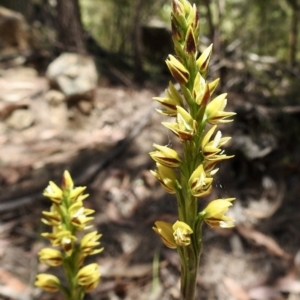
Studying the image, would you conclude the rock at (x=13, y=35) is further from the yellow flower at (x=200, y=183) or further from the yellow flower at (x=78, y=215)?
the yellow flower at (x=200, y=183)

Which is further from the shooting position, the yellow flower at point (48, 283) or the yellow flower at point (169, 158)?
the yellow flower at point (48, 283)

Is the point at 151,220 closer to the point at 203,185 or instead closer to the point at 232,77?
the point at 232,77

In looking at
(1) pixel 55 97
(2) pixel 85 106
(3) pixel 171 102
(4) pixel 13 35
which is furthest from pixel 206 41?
(3) pixel 171 102

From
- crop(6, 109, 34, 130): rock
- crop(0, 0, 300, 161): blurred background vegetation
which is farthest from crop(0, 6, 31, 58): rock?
crop(6, 109, 34, 130): rock

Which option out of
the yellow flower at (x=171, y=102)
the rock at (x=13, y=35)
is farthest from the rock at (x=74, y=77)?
the yellow flower at (x=171, y=102)

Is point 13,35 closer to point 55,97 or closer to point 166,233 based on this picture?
point 55,97

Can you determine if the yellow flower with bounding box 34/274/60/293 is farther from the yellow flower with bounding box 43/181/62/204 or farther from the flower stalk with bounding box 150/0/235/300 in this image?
the flower stalk with bounding box 150/0/235/300
